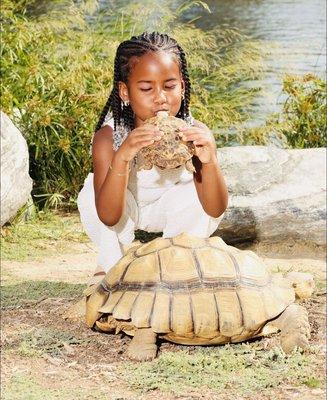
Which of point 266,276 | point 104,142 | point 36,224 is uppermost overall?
point 104,142

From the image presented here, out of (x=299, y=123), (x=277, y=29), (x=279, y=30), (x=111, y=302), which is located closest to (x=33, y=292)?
(x=111, y=302)

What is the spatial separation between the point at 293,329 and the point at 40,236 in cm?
297

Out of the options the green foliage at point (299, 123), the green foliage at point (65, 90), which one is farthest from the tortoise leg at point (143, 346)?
the green foliage at point (299, 123)

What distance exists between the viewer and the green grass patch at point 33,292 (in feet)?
15.5

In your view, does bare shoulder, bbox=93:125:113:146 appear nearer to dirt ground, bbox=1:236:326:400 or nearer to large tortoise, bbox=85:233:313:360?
large tortoise, bbox=85:233:313:360

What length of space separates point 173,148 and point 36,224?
317cm

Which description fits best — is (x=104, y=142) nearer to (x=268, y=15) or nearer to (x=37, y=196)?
(x=37, y=196)

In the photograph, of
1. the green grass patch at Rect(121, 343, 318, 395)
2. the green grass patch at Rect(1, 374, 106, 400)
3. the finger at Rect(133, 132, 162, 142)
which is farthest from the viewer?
the finger at Rect(133, 132, 162, 142)

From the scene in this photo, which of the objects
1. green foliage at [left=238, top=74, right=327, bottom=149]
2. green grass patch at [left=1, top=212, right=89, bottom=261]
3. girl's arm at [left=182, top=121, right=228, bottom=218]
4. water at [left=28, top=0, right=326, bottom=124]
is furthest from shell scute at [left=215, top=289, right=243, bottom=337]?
water at [left=28, top=0, right=326, bottom=124]

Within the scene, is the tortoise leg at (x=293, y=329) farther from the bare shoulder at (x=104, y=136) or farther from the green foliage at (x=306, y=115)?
the green foliage at (x=306, y=115)

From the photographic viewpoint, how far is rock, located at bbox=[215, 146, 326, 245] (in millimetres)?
6410

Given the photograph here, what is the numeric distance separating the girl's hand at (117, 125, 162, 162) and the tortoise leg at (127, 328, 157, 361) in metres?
0.76

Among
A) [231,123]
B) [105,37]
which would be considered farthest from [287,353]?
[105,37]

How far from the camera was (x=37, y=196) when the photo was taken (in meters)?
7.41
